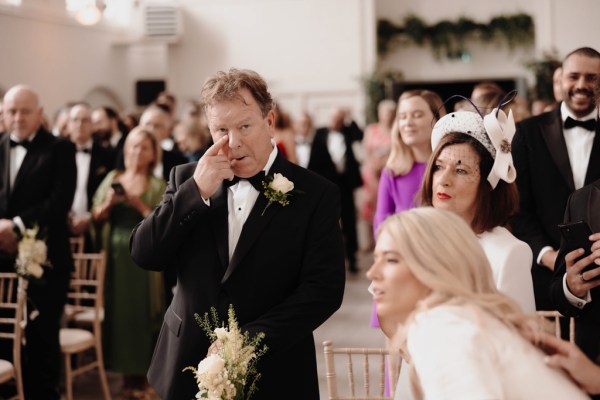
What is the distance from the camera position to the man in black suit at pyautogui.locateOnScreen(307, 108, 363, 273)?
970cm

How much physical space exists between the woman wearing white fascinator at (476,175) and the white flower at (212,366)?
862 mm

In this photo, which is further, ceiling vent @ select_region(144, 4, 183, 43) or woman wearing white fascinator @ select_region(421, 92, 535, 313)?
ceiling vent @ select_region(144, 4, 183, 43)

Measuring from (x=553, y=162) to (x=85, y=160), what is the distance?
417 cm

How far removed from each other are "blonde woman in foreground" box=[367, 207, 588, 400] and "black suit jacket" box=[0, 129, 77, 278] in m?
3.78

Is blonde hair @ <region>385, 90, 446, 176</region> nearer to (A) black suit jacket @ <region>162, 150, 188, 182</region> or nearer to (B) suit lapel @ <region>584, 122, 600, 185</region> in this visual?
(B) suit lapel @ <region>584, 122, 600, 185</region>

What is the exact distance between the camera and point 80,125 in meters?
7.02

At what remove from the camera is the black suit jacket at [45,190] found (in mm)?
5195

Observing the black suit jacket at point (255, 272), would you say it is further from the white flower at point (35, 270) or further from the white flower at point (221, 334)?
the white flower at point (35, 270)

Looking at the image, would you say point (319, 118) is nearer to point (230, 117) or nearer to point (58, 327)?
point (58, 327)

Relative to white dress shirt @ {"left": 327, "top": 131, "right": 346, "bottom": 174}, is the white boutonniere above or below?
below

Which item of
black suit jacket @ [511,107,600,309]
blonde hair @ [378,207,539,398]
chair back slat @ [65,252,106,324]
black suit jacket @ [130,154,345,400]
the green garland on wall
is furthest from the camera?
the green garland on wall

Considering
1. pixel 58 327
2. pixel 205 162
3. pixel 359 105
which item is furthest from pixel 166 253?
pixel 359 105

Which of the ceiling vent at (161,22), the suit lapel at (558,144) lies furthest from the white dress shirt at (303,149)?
the suit lapel at (558,144)

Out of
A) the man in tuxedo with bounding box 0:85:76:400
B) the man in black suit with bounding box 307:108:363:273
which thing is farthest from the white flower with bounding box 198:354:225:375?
the man in black suit with bounding box 307:108:363:273
